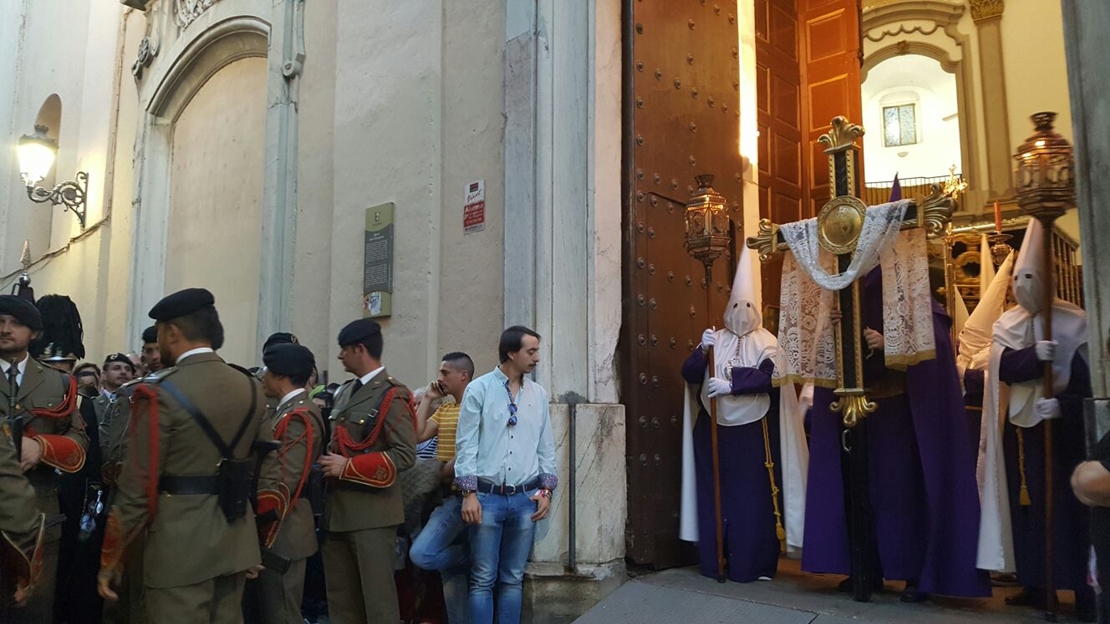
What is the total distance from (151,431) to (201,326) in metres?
0.51

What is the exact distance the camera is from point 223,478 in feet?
11.8

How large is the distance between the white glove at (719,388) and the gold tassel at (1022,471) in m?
1.58

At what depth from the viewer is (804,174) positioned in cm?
848

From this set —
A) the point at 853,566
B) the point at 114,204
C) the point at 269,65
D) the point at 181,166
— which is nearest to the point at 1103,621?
the point at 853,566

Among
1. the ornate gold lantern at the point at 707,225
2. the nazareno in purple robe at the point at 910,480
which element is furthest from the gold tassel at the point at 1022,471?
the ornate gold lantern at the point at 707,225

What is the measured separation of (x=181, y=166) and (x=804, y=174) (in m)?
7.73

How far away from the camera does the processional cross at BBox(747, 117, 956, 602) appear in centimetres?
473

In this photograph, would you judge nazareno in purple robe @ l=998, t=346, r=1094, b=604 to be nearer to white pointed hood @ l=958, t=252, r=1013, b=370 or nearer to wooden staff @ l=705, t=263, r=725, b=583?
white pointed hood @ l=958, t=252, r=1013, b=370

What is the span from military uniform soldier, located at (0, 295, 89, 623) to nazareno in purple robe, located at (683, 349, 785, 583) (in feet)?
11.7

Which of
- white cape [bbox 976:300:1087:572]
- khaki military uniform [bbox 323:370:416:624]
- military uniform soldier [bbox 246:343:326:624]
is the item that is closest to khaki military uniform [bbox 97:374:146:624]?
military uniform soldier [bbox 246:343:326:624]

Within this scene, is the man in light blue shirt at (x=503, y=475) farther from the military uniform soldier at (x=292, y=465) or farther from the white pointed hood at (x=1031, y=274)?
the white pointed hood at (x=1031, y=274)

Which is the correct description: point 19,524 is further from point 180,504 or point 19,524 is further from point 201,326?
point 201,326

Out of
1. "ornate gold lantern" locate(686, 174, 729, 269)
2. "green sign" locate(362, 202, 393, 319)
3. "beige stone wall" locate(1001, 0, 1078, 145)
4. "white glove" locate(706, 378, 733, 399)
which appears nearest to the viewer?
"white glove" locate(706, 378, 733, 399)

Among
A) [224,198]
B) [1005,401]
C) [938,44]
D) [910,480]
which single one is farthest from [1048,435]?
[938,44]
